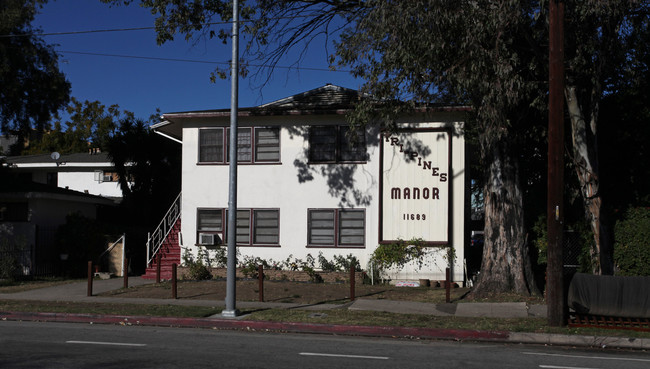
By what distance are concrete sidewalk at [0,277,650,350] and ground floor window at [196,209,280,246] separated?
4.33 m

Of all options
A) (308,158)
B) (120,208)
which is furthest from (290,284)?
(120,208)

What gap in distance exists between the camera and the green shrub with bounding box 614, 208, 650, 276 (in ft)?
53.6

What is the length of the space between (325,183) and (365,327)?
8554 mm

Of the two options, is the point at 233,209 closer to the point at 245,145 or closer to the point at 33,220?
the point at 245,145

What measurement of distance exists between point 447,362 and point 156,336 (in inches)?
208

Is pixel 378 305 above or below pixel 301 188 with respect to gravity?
below

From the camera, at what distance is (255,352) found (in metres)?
9.24

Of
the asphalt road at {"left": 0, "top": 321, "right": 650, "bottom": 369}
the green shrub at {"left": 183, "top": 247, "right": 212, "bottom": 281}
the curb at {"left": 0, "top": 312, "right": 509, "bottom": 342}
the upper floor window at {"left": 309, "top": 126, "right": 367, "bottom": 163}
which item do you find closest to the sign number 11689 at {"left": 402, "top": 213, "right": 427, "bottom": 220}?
the upper floor window at {"left": 309, "top": 126, "right": 367, "bottom": 163}

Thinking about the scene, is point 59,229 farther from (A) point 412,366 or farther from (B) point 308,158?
(A) point 412,366

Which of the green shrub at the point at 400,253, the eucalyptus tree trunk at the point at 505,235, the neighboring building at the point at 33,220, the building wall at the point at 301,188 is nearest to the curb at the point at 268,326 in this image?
the eucalyptus tree trunk at the point at 505,235

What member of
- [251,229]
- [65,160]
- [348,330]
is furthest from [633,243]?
[65,160]

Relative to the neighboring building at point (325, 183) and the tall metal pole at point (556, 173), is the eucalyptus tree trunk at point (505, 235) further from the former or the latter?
the tall metal pole at point (556, 173)

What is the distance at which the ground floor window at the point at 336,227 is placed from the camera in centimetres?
1955

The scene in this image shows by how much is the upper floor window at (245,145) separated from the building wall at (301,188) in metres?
0.19
